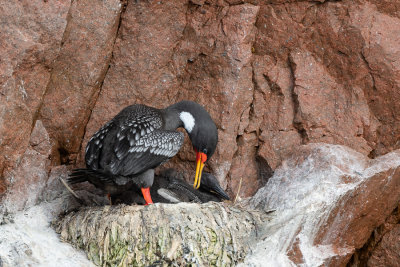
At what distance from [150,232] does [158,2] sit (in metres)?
2.51

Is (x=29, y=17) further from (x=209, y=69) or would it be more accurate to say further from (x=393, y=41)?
(x=393, y=41)

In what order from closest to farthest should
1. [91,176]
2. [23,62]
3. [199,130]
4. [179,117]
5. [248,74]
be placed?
[23,62] < [91,176] < [199,130] < [179,117] < [248,74]

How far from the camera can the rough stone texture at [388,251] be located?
6137mm

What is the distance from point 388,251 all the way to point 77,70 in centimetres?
365

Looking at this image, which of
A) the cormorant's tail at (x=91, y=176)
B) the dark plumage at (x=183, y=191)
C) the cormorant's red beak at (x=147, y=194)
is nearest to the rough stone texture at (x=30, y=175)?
the cormorant's tail at (x=91, y=176)

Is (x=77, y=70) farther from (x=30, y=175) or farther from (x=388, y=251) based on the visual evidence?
(x=388, y=251)

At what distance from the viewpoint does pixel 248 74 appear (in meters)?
6.43

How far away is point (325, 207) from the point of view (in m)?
5.43

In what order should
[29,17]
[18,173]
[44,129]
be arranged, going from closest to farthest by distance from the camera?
[29,17]
[18,173]
[44,129]

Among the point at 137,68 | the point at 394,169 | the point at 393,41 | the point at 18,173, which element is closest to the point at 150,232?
the point at 18,173

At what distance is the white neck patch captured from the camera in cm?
606

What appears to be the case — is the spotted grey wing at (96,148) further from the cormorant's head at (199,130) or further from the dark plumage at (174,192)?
the cormorant's head at (199,130)

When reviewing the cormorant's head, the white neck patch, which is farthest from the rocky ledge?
the white neck patch

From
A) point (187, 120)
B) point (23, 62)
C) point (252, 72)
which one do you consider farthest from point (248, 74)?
point (23, 62)
